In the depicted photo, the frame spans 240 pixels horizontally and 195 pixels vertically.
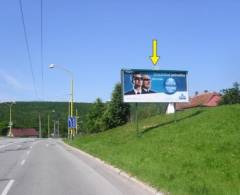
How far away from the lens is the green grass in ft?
40.0

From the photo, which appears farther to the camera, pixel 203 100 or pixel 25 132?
pixel 25 132

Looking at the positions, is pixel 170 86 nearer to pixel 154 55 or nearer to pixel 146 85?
pixel 146 85

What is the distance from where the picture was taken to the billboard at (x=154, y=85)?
3003 cm

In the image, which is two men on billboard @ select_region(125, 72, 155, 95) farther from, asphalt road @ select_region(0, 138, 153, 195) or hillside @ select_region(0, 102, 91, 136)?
hillside @ select_region(0, 102, 91, 136)

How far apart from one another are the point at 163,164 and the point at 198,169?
236cm

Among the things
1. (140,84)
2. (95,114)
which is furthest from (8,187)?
(95,114)

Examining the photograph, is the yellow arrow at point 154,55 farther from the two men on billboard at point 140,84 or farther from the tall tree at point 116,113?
the tall tree at point 116,113

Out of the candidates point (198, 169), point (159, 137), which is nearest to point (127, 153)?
point (159, 137)

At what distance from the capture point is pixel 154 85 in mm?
30656

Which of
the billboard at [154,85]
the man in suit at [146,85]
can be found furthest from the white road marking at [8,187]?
the man in suit at [146,85]

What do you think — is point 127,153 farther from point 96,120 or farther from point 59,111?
point 59,111

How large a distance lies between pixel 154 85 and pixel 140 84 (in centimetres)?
89

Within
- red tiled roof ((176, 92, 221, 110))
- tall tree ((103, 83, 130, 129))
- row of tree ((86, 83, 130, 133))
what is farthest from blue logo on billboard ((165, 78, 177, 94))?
tall tree ((103, 83, 130, 129))

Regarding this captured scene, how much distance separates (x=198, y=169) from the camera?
566 inches
